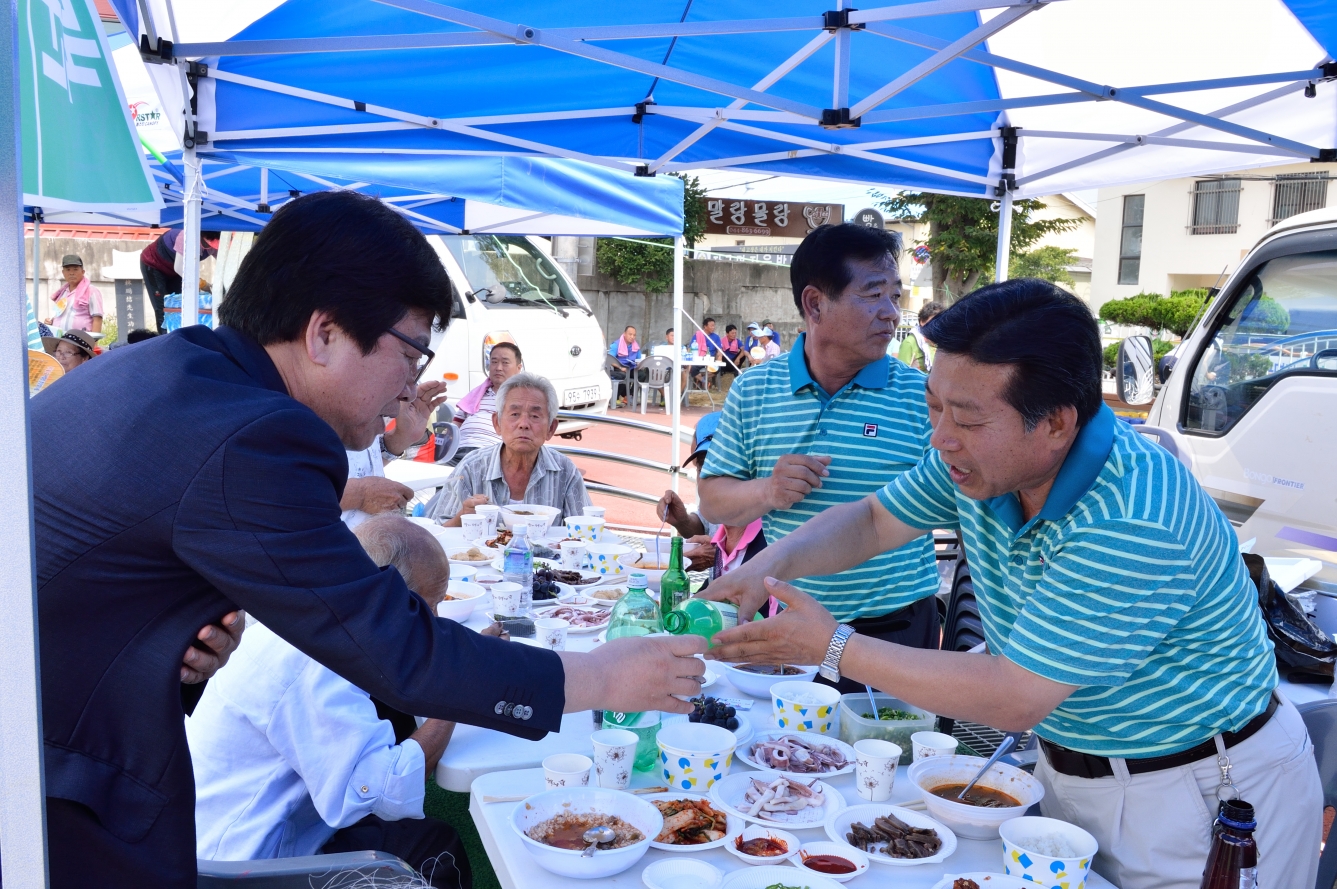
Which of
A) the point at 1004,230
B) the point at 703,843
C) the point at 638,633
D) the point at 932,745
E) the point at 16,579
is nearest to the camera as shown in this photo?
the point at 16,579

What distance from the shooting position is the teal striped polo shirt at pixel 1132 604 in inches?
67.3

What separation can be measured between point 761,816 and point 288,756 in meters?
1.09

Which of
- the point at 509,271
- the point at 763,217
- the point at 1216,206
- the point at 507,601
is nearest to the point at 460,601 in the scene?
the point at 507,601

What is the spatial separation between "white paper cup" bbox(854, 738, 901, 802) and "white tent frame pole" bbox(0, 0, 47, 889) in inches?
59.7

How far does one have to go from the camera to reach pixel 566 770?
1.98 m

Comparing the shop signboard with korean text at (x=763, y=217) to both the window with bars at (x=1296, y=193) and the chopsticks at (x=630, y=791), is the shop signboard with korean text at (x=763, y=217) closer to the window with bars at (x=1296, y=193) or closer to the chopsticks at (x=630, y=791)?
the chopsticks at (x=630, y=791)

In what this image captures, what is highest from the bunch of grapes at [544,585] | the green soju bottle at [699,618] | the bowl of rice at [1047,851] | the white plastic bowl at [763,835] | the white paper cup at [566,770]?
the green soju bottle at [699,618]

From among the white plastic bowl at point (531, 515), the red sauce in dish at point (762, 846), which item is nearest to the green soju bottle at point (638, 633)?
the red sauce in dish at point (762, 846)

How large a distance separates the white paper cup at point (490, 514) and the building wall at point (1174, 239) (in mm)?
29247

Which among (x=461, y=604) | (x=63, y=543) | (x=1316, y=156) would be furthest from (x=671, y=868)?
(x=1316, y=156)

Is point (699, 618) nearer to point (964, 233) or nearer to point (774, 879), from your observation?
point (774, 879)

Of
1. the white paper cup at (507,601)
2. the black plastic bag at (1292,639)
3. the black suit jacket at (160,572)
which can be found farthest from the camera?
the white paper cup at (507,601)

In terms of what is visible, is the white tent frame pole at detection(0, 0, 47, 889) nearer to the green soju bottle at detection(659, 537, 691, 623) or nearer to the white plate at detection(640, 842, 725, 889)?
the white plate at detection(640, 842, 725, 889)

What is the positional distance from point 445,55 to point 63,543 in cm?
409
